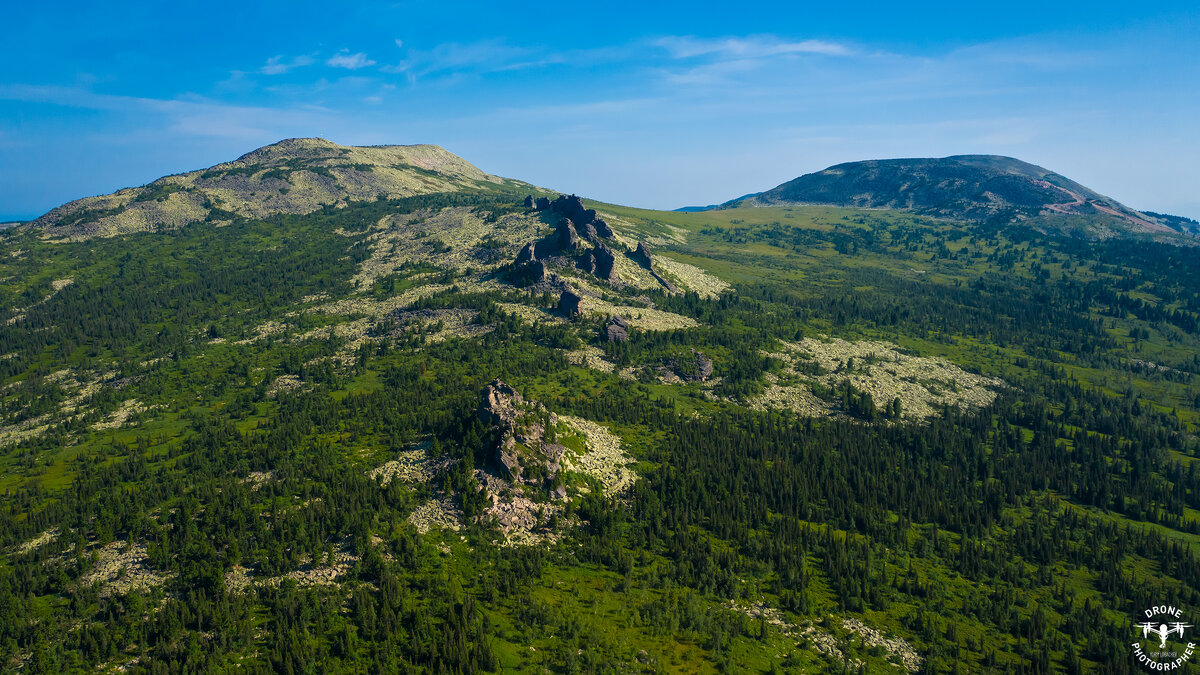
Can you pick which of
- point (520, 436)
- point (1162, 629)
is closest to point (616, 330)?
point (520, 436)

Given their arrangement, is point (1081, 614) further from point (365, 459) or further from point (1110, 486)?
point (365, 459)

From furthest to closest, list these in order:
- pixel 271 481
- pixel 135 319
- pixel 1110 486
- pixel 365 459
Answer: pixel 135 319
pixel 1110 486
pixel 365 459
pixel 271 481

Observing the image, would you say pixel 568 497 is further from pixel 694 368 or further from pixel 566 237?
pixel 566 237

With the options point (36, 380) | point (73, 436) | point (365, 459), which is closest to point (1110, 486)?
point (365, 459)

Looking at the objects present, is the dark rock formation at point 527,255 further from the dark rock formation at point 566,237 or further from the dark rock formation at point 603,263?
the dark rock formation at point 603,263

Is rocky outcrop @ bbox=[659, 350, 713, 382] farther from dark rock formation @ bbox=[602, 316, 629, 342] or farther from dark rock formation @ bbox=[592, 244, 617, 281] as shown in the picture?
dark rock formation @ bbox=[592, 244, 617, 281]

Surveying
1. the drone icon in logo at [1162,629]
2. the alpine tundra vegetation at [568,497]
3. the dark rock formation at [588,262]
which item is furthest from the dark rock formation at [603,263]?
the drone icon in logo at [1162,629]
